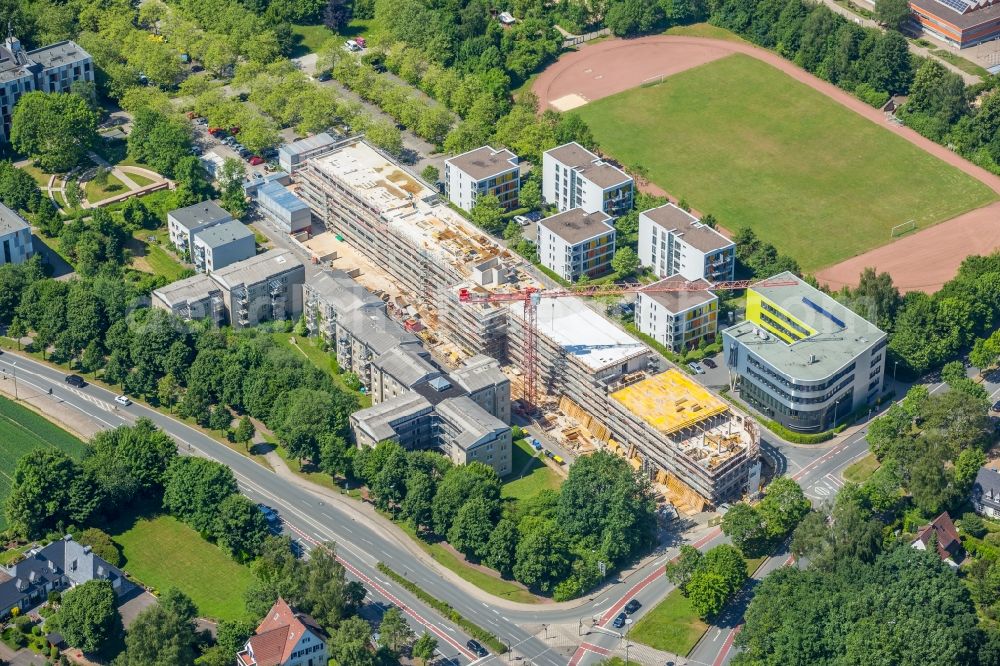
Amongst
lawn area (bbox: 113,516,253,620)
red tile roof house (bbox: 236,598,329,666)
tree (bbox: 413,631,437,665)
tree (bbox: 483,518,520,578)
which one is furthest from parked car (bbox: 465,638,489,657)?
lawn area (bbox: 113,516,253,620)

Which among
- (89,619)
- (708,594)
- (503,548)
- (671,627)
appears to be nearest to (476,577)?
(503,548)

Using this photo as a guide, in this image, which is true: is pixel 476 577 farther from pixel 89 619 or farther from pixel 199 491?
pixel 89 619

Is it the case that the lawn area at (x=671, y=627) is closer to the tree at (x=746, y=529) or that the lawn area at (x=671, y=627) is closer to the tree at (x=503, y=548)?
the tree at (x=746, y=529)

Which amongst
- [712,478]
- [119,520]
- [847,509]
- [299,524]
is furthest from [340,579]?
[847,509]

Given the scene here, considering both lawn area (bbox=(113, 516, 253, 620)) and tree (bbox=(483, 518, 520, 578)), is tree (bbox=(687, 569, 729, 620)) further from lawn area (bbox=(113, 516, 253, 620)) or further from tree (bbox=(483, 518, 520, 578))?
lawn area (bbox=(113, 516, 253, 620))

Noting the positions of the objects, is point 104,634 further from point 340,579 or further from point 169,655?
point 340,579
